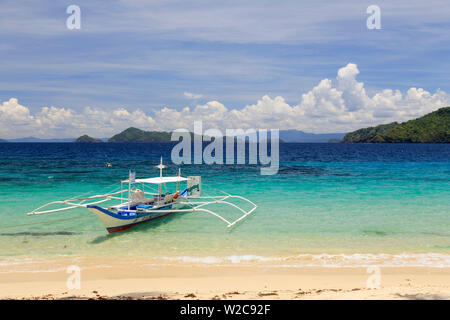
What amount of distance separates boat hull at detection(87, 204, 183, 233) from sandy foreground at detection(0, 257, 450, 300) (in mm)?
2099

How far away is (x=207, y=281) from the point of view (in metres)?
8.52

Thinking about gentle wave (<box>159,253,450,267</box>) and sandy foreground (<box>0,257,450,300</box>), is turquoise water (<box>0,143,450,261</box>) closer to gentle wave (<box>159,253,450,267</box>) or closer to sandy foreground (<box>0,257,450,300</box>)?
gentle wave (<box>159,253,450,267</box>)

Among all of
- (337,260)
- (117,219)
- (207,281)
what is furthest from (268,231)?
(117,219)

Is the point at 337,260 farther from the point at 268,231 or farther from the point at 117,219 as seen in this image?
the point at 117,219

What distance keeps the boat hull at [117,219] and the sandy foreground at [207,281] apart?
2099mm

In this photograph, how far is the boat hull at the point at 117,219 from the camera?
38.9ft

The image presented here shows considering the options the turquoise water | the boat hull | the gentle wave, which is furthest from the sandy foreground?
the boat hull

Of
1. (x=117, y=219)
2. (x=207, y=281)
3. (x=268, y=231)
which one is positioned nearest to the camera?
(x=207, y=281)

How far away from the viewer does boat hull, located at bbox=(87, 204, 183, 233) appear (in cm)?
1185

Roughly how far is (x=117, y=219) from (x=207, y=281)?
5434 millimetres

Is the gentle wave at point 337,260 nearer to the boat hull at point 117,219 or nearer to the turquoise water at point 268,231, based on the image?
the turquoise water at point 268,231

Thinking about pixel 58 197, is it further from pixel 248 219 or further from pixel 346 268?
pixel 346 268
